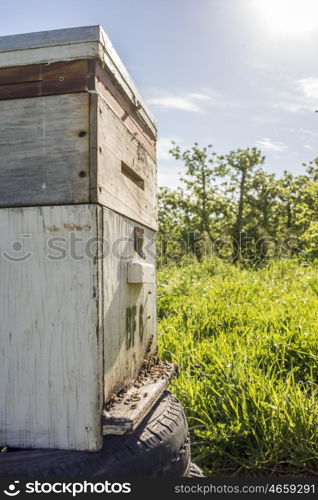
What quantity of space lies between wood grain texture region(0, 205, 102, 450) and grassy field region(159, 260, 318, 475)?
1.33 m

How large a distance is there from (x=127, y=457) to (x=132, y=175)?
3.98ft

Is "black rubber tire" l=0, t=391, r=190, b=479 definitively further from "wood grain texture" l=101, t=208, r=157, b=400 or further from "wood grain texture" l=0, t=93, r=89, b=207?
"wood grain texture" l=0, t=93, r=89, b=207

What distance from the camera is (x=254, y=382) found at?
3125 millimetres

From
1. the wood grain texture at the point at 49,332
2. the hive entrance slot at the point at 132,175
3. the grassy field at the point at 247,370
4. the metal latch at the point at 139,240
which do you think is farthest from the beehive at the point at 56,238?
the grassy field at the point at 247,370

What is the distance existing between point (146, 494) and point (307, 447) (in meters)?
1.30

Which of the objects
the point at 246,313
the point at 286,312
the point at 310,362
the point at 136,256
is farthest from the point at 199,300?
the point at 136,256

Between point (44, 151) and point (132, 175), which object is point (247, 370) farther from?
point (44, 151)

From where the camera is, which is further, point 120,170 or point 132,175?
point 132,175

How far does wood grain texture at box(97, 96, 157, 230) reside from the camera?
5.51ft

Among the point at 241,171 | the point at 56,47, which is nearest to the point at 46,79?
the point at 56,47

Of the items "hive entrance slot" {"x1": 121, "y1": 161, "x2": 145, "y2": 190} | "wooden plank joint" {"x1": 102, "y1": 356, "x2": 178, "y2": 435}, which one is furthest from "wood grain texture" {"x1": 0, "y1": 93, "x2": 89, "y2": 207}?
"wooden plank joint" {"x1": 102, "y1": 356, "x2": 178, "y2": 435}

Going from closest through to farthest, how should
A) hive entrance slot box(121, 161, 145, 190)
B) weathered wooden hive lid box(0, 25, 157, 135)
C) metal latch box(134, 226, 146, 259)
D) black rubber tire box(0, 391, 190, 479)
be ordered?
black rubber tire box(0, 391, 190, 479)
weathered wooden hive lid box(0, 25, 157, 135)
hive entrance slot box(121, 161, 145, 190)
metal latch box(134, 226, 146, 259)

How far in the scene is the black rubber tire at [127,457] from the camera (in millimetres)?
1545

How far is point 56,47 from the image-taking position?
1.69 meters
